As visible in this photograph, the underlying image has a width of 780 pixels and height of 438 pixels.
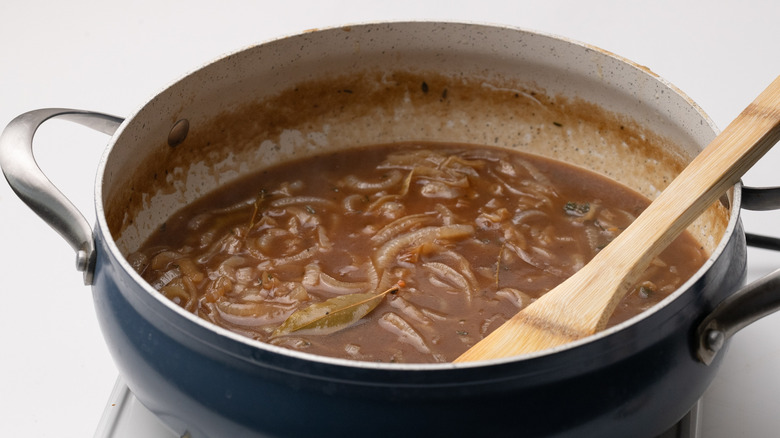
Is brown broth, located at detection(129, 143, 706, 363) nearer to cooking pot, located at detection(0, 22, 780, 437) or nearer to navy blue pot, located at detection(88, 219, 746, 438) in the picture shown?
cooking pot, located at detection(0, 22, 780, 437)

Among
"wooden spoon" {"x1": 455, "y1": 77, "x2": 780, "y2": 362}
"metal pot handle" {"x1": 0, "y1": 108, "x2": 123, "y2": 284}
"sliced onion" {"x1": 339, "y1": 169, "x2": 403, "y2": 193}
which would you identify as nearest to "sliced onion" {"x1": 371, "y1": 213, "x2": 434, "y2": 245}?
"sliced onion" {"x1": 339, "y1": 169, "x2": 403, "y2": 193}

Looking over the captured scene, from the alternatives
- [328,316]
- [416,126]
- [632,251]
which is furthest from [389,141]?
[632,251]

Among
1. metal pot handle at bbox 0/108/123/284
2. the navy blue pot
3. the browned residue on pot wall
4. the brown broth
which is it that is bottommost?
the navy blue pot

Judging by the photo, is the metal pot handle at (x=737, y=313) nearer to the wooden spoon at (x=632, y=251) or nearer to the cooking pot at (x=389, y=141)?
the cooking pot at (x=389, y=141)

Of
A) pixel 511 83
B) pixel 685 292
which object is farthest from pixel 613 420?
pixel 511 83

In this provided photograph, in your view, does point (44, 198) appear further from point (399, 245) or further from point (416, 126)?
point (416, 126)

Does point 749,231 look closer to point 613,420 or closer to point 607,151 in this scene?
point 607,151

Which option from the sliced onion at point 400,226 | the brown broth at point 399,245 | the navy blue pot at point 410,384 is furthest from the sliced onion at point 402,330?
the navy blue pot at point 410,384

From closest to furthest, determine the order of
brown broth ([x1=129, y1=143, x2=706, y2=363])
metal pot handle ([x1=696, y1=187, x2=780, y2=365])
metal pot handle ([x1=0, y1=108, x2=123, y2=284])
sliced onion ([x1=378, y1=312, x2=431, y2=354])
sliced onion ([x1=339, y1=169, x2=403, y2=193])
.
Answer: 1. metal pot handle ([x1=696, y1=187, x2=780, y2=365])
2. metal pot handle ([x1=0, y1=108, x2=123, y2=284])
3. sliced onion ([x1=378, y1=312, x2=431, y2=354])
4. brown broth ([x1=129, y1=143, x2=706, y2=363])
5. sliced onion ([x1=339, y1=169, x2=403, y2=193])

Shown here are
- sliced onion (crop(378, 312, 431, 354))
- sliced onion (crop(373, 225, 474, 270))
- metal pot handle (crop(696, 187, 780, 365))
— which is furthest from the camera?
sliced onion (crop(373, 225, 474, 270))
